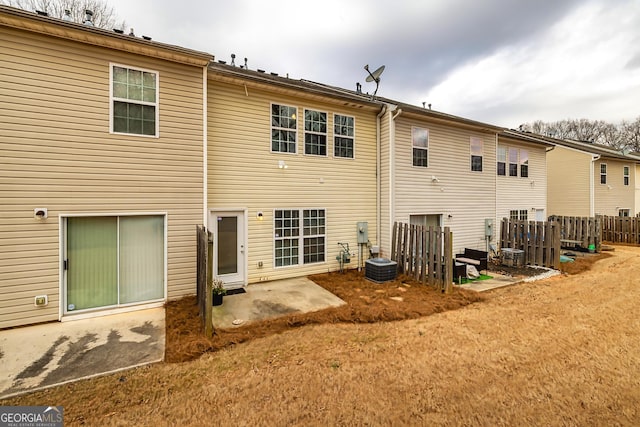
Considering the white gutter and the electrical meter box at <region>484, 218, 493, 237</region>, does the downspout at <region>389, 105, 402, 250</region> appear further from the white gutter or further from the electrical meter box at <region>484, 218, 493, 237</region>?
the white gutter

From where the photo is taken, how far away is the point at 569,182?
17172mm

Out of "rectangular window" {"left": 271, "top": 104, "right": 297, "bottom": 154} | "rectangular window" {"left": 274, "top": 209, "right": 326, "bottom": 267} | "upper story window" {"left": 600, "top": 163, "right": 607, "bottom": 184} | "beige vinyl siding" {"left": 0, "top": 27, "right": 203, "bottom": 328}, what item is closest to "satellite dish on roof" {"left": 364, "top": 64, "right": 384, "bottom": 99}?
"rectangular window" {"left": 271, "top": 104, "right": 297, "bottom": 154}

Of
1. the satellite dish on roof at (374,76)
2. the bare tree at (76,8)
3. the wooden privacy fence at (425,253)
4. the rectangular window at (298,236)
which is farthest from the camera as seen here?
the bare tree at (76,8)

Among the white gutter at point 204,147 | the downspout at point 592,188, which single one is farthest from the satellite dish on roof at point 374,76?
the downspout at point 592,188

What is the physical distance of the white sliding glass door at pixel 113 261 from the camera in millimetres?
5180

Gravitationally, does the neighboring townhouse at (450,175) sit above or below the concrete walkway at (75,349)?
above

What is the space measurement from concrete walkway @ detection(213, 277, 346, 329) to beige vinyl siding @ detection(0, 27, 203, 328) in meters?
1.46

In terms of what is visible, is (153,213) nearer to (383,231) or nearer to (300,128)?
(300,128)

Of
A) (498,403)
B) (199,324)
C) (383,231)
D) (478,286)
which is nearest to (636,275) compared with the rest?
(478,286)

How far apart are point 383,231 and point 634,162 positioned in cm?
2281

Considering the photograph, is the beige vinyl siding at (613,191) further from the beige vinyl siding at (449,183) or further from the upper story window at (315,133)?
the upper story window at (315,133)

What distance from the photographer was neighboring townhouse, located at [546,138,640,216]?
16.4 metres

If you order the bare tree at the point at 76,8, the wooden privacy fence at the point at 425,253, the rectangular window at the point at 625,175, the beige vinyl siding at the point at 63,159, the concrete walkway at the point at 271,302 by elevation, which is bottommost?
the concrete walkway at the point at 271,302

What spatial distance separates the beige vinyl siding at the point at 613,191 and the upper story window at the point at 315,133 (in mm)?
19536
